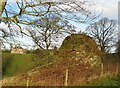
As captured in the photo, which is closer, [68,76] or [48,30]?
[48,30]

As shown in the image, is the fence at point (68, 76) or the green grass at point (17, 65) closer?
the fence at point (68, 76)

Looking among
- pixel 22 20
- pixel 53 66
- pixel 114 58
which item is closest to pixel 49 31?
pixel 22 20

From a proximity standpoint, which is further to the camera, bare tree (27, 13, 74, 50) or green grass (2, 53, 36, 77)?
green grass (2, 53, 36, 77)

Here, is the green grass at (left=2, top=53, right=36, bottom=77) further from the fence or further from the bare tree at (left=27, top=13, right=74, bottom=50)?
the bare tree at (left=27, top=13, right=74, bottom=50)

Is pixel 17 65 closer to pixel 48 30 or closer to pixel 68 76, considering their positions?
pixel 68 76

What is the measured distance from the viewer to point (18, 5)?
8812 millimetres

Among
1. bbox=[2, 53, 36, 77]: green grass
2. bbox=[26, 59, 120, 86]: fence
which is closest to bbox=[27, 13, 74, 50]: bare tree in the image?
bbox=[26, 59, 120, 86]: fence

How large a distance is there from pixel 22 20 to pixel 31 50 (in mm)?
974

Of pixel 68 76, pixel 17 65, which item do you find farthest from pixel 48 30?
pixel 17 65

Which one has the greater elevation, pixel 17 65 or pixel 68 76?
pixel 17 65

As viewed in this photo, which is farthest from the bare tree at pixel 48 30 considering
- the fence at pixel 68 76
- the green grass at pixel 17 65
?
the green grass at pixel 17 65

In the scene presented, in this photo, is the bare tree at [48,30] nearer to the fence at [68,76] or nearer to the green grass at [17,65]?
the fence at [68,76]

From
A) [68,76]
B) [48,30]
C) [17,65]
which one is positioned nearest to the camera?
[48,30]

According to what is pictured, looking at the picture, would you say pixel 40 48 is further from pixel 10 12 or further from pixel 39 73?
pixel 39 73
